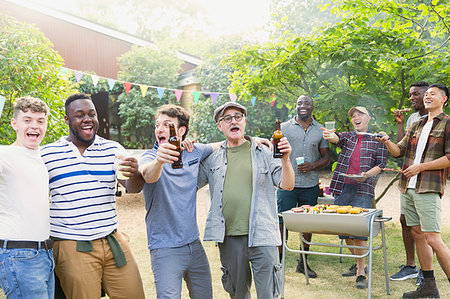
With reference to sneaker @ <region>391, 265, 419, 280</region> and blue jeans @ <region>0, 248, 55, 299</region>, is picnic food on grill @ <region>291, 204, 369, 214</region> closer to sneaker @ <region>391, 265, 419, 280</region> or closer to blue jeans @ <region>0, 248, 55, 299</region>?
sneaker @ <region>391, 265, 419, 280</region>

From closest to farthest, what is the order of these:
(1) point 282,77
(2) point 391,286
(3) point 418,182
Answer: (3) point 418,182 < (2) point 391,286 < (1) point 282,77

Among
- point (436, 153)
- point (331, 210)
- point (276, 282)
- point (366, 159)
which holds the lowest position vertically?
point (276, 282)

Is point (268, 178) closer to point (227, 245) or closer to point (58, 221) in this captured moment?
point (227, 245)

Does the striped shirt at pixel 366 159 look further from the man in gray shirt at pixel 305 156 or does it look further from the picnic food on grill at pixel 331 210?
the picnic food on grill at pixel 331 210

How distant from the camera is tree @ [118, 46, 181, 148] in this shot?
55.8ft

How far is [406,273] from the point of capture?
5.27m

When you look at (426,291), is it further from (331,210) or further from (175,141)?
(175,141)

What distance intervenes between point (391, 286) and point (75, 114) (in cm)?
409

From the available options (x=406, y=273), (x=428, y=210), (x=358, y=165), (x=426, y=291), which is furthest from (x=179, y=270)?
(x=406, y=273)

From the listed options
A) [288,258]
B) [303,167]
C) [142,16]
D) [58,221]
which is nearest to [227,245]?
[58,221]

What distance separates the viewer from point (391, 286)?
502 centimetres

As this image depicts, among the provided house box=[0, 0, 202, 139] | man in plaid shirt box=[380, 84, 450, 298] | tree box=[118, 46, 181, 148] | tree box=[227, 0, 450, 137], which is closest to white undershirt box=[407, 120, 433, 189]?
man in plaid shirt box=[380, 84, 450, 298]

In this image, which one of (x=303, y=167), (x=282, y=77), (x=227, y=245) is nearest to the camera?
(x=227, y=245)

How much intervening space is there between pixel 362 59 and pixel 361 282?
294 cm
